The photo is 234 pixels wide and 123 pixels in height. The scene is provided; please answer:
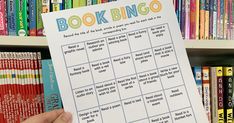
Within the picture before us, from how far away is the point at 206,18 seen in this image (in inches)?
41.6

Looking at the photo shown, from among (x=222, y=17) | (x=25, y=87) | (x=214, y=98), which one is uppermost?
(x=222, y=17)

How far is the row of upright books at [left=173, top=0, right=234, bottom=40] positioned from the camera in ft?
3.38

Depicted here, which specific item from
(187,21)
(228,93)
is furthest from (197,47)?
(228,93)

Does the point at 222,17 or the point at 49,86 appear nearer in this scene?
the point at 49,86

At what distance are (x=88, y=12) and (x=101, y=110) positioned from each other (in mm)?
232

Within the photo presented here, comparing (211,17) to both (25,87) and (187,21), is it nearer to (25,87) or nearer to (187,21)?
(187,21)

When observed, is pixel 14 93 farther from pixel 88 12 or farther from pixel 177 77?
pixel 177 77

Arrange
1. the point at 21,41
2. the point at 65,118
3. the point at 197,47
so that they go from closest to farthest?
the point at 65,118, the point at 21,41, the point at 197,47

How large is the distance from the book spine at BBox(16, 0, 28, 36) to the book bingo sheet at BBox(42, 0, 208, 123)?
12 cm

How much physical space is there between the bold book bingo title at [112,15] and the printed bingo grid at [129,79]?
0.14 feet

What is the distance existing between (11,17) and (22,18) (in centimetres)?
3

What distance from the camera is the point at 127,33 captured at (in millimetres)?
842

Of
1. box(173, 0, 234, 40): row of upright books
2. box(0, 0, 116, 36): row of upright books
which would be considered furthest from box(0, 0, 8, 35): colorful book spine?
box(173, 0, 234, 40): row of upright books

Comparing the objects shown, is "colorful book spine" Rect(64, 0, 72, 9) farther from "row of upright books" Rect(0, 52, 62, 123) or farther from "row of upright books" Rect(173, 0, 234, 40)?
"row of upright books" Rect(173, 0, 234, 40)
